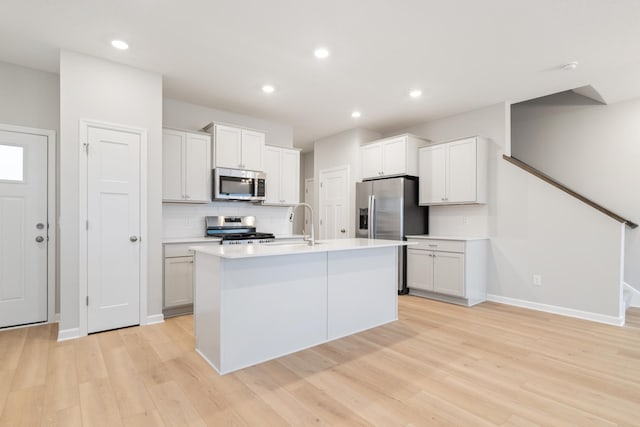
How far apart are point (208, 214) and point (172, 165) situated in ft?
2.88

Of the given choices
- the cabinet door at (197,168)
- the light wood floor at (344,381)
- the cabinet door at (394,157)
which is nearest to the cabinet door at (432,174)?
the cabinet door at (394,157)

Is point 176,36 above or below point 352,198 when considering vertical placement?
above

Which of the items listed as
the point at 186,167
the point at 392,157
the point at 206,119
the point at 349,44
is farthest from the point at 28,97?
the point at 392,157

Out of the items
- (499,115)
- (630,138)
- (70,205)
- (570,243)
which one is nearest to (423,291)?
(570,243)

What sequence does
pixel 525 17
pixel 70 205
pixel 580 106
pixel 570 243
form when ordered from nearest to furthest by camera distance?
1. pixel 525 17
2. pixel 70 205
3. pixel 570 243
4. pixel 580 106

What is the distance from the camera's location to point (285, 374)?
7.78 ft

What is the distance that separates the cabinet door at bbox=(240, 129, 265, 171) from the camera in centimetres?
462

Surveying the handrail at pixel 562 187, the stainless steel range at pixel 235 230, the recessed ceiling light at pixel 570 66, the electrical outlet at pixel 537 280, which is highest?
the recessed ceiling light at pixel 570 66

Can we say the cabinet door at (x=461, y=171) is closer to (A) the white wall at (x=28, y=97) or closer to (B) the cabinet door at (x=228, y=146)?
(B) the cabinet door at (x=228, y=146)

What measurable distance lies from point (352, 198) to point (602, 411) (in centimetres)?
430

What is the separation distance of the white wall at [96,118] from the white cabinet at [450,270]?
10.6ft

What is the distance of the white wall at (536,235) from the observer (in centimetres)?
371

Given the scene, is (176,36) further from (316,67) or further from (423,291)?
(423,291)

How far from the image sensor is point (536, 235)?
4199mm
